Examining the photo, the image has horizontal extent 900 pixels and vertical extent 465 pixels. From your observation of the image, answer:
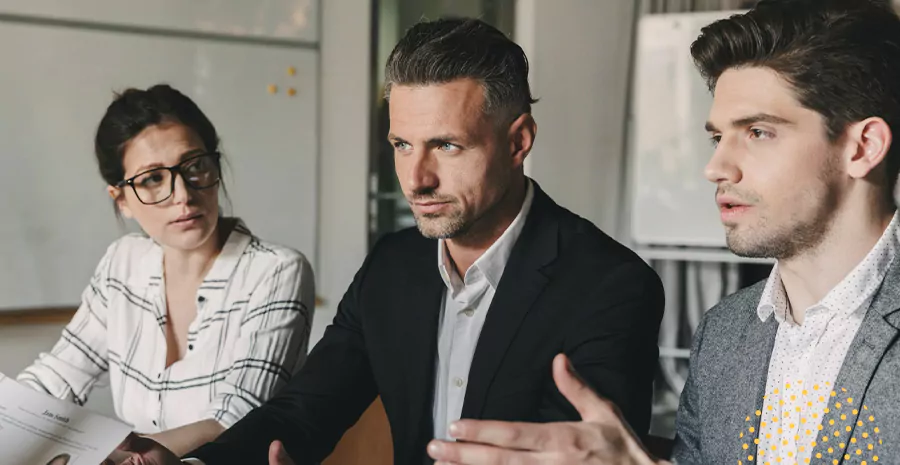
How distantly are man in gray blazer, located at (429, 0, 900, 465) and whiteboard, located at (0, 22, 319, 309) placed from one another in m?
1.68

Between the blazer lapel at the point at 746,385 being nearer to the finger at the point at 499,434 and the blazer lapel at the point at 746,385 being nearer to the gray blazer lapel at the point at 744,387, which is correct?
the gray blazer lapel at the point at 744,387

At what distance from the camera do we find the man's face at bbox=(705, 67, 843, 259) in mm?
1111

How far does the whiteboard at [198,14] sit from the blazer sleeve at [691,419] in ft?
5.89

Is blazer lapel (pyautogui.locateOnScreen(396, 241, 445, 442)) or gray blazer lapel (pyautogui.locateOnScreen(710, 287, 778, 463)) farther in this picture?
blazer lapel (pyautogui.locateOnScreen(396, 241, 445, 442))

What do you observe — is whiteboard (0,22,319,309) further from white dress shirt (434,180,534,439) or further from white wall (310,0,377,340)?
white dress shirt (434,180,534,439)

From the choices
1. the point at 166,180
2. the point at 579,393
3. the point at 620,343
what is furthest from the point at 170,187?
the point at 579,393

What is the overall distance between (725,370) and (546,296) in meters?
0.30

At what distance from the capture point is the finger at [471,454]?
882mm

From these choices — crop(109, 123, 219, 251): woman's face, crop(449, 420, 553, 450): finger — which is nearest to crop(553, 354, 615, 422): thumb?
crop(449, 420, 553, 450): finger

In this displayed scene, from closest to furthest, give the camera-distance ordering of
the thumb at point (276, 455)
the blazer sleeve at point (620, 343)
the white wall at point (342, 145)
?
the thumb at point (276, 455), the blazer sleeve at point (620, 343), the white wall at point (342, 145)

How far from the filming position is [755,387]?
121 cm

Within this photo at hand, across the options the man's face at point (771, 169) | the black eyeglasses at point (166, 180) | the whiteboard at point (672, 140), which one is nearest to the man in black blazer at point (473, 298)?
the man's face at point (771, 169)

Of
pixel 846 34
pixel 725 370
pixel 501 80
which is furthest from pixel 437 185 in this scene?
pixel 846 34

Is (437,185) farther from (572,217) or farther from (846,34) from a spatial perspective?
(846,34)
